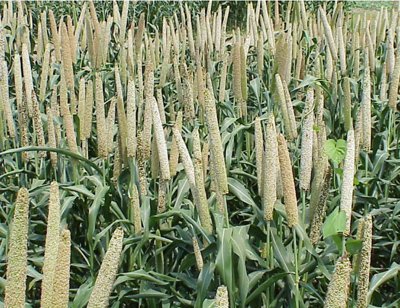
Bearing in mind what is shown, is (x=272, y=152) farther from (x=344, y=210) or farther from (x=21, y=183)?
(x=21, y=183)

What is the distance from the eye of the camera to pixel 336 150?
216 cm

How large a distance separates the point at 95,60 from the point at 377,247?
7.73ft

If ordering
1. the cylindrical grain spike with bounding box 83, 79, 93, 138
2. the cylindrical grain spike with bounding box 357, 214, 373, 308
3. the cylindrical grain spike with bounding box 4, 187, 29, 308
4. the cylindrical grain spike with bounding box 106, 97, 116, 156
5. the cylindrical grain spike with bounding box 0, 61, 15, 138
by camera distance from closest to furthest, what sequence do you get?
1. the cylindrical grain spike with bounding box 4, 187, 29, 308
2. the cylindrical grain spike with bounding box 357, 214, 373, 308
3. the cylindrical grain spike with bounding box 106, 97, 116, 156
4. the cylindrical grain spike with bounding box 83, 79, 93, 138
5. the cylindrical grain spike with bounding box 0, 61, 15, 138

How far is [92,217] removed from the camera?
7.55 ft

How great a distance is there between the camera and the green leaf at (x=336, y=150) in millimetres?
2121

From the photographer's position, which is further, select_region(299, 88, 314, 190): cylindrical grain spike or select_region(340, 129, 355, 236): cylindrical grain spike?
select_region(299, 88, 314, 190): cylindrical grain spike

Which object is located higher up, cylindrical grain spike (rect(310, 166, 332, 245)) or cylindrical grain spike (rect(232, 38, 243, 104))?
cylindrical grain spike (rect(232, 38, 243, 104))

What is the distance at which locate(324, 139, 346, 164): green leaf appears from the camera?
2.12 metres

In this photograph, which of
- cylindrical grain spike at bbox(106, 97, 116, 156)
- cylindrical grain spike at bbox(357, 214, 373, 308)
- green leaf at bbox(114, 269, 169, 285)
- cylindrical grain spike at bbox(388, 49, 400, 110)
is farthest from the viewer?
cylindrical grain spike at bbox(388, 49, 400, 110)

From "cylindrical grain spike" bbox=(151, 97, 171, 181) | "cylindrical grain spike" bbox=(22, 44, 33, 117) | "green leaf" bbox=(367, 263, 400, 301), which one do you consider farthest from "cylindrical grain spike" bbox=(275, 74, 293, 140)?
"cylindrical grain spike" bbox=(22, 44, 33, 117)

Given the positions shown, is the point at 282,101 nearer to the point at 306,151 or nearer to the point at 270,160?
the point at 306,151

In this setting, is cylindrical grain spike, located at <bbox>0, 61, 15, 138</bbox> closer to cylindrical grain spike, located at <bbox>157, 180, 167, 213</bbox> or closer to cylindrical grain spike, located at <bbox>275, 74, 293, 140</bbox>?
cylindrical grain spike, located at <bbox>157, 180, 167, 213</bbox>

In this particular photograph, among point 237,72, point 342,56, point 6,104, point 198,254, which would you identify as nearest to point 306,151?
point 198,254

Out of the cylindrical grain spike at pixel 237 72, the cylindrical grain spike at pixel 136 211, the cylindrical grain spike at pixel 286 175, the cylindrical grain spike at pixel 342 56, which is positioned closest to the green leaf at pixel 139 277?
the cylindrical grain spike at pixel 136 211
